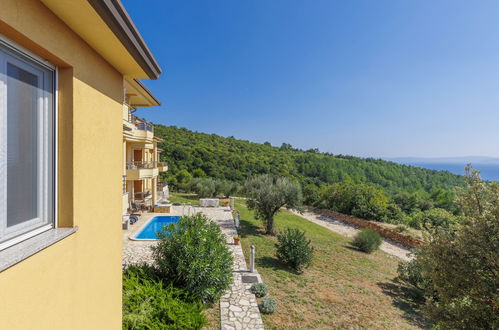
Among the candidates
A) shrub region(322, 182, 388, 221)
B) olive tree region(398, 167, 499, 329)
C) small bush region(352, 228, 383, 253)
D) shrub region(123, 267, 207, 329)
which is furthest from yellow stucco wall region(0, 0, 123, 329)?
shrub region(322, 182, 388, 221)

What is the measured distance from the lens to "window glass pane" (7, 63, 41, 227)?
1717mm

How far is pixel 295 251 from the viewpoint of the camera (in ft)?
34.5

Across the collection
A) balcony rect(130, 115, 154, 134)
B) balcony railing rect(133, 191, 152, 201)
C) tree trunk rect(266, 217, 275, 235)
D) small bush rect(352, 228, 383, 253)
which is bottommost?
small bush rect(352, 228, 383, 253)

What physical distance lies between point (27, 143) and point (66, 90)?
66cm

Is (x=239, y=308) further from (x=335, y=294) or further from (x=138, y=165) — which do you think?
(x=138, y=165)

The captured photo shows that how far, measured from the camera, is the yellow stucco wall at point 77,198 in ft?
5.49

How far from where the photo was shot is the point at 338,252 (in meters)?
14.6

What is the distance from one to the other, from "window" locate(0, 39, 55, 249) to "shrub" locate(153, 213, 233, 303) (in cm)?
505

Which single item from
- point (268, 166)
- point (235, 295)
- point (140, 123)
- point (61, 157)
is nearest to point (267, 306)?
point (235, 295)

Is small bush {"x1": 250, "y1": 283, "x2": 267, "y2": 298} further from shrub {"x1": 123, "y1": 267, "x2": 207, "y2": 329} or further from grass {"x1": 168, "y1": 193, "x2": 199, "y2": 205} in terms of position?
grass {"x1": 168, "y1": 193, "x2": 199, "y2": 205}

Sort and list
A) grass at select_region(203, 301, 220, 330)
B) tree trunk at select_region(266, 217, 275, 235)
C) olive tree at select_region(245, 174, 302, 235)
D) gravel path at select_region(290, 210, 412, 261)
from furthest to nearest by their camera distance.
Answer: gravel path at select_region(290, 210, 412, 261)
tree trunk at select_region(266, 217, 275, 235)
olive tree at select_region(245, 174, 302, 235)
grass at select_region(203, 301, 220, 330)

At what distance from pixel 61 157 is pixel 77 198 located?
44 centimetres

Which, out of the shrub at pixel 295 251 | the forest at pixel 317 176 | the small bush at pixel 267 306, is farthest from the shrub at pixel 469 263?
the shrub at pixel 295 251

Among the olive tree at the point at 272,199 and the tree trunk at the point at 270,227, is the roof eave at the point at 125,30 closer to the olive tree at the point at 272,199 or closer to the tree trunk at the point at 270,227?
the olive tree at the point at 272,199
